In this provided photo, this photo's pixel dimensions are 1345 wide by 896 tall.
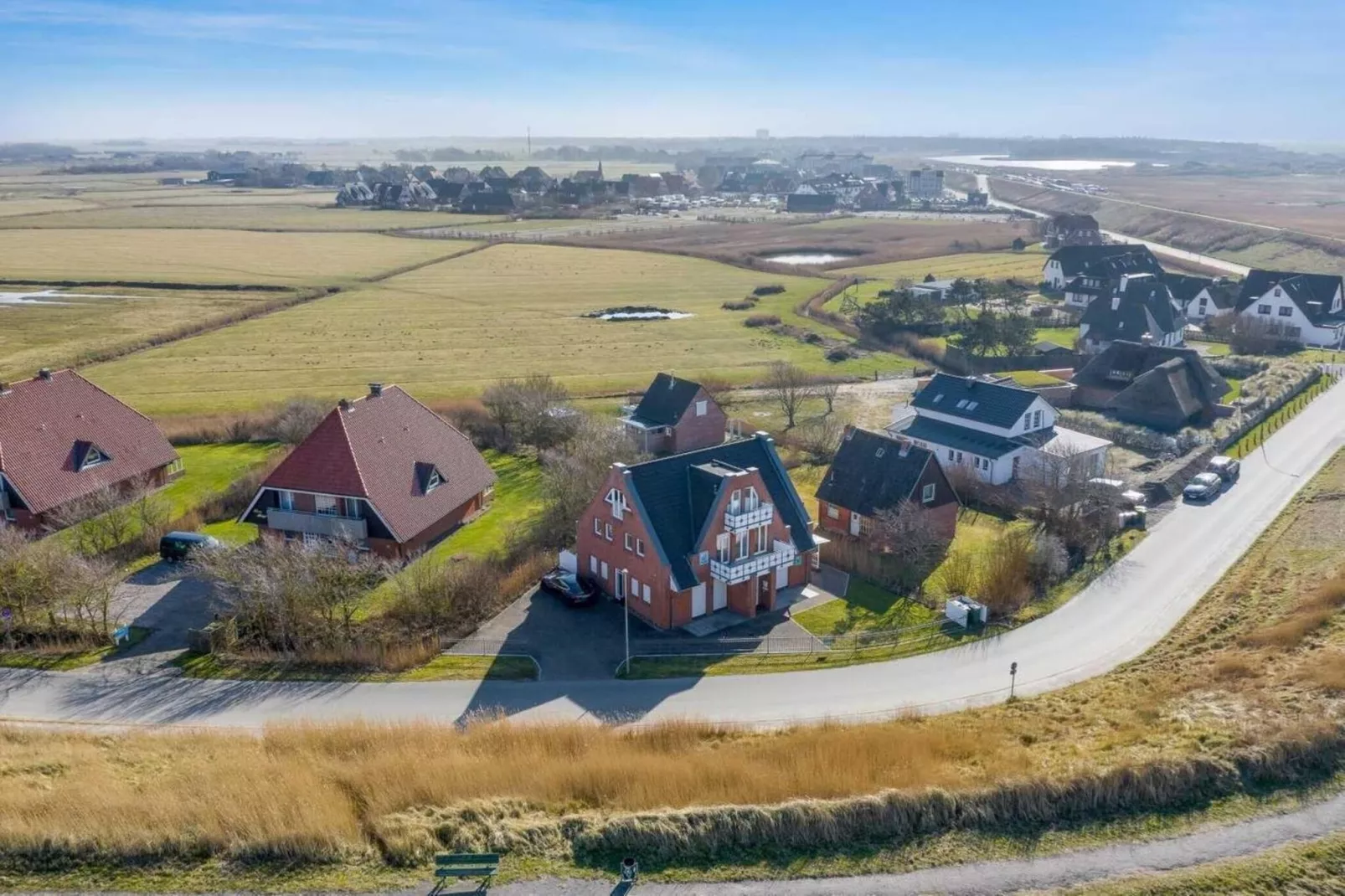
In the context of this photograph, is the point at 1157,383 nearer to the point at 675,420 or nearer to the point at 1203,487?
the point at 1203,487

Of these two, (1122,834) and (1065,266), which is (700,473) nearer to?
(1122,834)

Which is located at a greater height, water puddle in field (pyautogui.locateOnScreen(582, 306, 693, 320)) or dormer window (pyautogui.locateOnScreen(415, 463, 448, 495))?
water puddle in field (pyautogui.locateOnScreen(582, 306, 693, 320))

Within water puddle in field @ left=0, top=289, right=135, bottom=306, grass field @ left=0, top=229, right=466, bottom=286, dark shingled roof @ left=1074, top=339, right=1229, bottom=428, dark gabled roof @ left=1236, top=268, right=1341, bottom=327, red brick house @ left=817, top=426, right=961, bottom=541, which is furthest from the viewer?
grass field @ left=0, top=229, right=466, bottom=286

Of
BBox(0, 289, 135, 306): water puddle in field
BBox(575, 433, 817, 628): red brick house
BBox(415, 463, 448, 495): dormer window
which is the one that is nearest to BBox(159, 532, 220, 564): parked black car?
BBox(415, 463, 448, 495): dormer window

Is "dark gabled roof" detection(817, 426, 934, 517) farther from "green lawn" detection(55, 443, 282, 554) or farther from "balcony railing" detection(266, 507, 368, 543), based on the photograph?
"green lawn" detection(55, 443, 282, 554)

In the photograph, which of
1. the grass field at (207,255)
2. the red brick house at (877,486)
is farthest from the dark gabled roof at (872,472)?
the grass field at (207,255)

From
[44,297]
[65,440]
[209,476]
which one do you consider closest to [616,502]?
[209,476]
